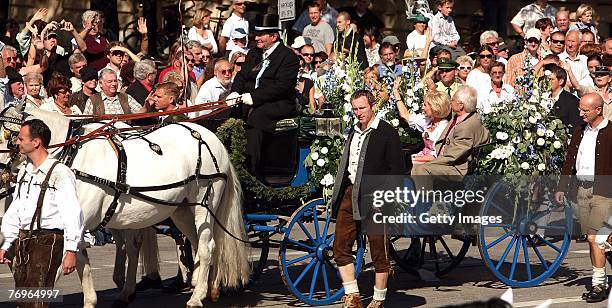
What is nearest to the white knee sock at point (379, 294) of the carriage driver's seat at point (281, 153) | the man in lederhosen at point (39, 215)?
the carriage driver's seat at point (281, 153)

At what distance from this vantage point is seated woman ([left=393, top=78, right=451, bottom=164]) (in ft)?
40.6

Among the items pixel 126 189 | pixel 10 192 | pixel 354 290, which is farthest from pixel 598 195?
pixel 10 192

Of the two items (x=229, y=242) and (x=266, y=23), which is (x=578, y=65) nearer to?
(x=266, y=23)

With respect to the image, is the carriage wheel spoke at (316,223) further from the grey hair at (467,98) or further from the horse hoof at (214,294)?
the grey hair at (467,98)

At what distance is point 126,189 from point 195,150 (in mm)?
899

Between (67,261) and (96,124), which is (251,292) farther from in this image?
(67,261)

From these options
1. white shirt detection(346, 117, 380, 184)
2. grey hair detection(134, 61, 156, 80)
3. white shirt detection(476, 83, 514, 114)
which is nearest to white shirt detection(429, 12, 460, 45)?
white shirt detection(476, 83, 514, 114)

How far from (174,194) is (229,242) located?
792mm

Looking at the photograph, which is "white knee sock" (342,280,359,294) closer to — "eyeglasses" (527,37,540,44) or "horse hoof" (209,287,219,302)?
"horse hoof" (209,287,219,302)

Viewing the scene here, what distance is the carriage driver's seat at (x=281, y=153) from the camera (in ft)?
38.9

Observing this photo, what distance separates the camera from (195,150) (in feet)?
36.6

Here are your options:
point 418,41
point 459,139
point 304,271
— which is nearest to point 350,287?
point 304,271

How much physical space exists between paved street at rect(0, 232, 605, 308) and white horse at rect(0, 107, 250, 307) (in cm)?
47

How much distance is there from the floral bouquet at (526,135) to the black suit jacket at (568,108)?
257cm
